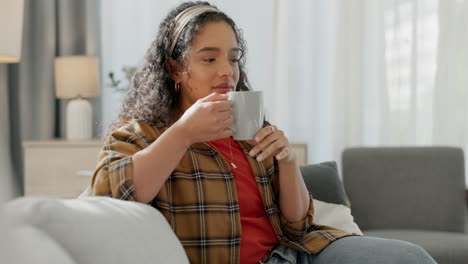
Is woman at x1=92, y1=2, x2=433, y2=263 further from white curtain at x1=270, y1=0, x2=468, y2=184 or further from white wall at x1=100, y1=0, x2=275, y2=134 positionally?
white curtain at x1=270, y1=0, x2=468, y2=184

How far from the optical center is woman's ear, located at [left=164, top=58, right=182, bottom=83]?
65.4 inches

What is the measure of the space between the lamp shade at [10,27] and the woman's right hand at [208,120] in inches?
43.1

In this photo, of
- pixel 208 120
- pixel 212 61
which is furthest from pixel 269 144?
pixel 212 61

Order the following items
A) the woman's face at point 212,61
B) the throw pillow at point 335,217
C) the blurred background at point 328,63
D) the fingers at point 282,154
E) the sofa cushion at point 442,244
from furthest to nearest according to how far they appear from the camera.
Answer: the blurred background at point 328,63, the sofa cushion at point 442,244, the throw pillow at point 335,217, the woman's face at point 212,61, the fingers at point 282,154

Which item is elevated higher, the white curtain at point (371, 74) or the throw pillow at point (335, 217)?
the white curtain at point (371, 74)

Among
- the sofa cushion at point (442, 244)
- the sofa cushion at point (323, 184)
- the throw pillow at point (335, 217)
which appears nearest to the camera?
the throw pillow at point (335, 217)

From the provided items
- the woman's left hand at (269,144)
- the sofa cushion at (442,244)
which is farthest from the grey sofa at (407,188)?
the woman's left hand at (269,144)

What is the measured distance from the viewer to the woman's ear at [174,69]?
1660 mm

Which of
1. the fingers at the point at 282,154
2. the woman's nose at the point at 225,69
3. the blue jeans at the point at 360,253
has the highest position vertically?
the woman's nose at the point at 225,69

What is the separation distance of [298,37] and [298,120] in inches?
19.1

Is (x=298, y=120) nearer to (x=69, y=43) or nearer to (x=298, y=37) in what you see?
(x=298, y=37)

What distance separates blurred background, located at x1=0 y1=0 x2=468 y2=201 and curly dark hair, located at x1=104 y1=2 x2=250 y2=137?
201 centimetres

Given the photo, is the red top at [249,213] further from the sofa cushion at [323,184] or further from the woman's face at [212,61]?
the sofa cushion at [323,184]

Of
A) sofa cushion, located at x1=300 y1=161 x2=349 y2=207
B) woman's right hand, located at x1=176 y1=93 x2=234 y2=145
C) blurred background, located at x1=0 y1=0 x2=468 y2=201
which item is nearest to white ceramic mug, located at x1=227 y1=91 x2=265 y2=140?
woman's right hand, located at x1=176 y1=93 x2=234 y2=145
